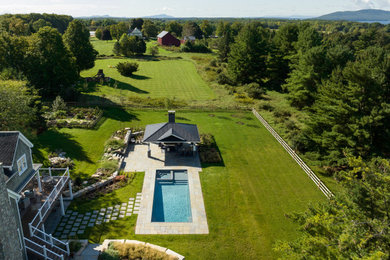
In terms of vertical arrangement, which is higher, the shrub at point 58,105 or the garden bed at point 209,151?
the shrub at point 58,105

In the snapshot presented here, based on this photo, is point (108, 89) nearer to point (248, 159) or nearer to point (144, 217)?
point (248, 159)

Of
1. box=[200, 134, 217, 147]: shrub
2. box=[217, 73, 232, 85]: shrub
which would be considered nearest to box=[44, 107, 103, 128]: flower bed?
box=[200, 134, 217, 147]: shrub

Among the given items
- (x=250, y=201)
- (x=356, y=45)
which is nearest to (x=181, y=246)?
(x=250, y=201)

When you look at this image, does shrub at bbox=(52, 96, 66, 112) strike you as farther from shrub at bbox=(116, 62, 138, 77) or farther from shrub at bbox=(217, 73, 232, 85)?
shrub at bbox=(217, 73, 232, 85)

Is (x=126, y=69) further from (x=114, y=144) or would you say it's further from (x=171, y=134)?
(x=171, y=134)

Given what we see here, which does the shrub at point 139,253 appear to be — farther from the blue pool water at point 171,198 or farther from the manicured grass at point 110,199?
the manicured grass at point 110,199

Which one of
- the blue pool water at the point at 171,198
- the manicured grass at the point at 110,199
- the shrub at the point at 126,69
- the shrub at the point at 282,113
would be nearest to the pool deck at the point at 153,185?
the blue pool water at the point at 171,198
